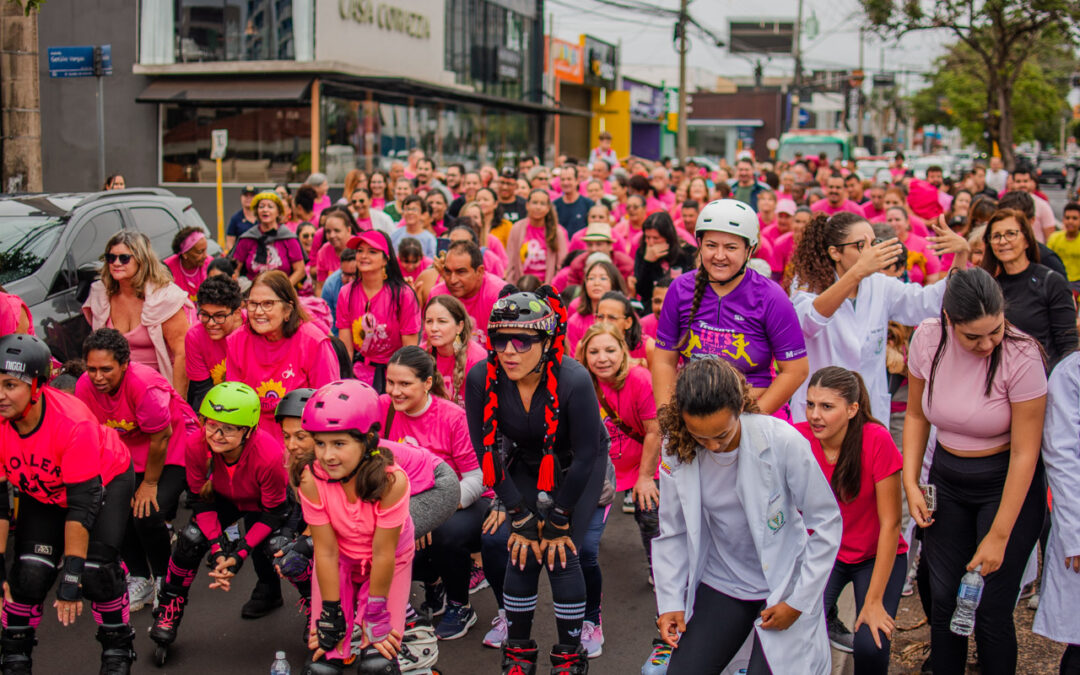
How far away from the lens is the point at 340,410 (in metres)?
4.12

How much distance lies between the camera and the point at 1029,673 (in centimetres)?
481

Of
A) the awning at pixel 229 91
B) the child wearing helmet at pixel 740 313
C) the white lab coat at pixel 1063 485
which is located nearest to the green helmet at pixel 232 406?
the child wearing helmet at pixel 740 313

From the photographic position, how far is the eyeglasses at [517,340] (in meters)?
4.32

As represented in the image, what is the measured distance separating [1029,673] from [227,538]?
4023mm

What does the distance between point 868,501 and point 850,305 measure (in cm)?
137

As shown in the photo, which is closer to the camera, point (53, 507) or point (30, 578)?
point (30, 578)

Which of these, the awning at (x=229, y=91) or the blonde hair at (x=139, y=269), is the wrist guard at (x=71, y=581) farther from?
the awning at (x=229, y=91)

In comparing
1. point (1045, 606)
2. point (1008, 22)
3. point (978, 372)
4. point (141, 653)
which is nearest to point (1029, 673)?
point (1045, 606)

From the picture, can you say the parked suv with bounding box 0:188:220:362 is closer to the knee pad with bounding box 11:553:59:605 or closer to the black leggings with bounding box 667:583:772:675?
the knee pad with bounding box 11:553:59:605

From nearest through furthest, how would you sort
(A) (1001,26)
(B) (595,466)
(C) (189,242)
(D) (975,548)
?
(D) (975,548) < (B) (595,466) < (C) (189,242) < (A) (1001,26)

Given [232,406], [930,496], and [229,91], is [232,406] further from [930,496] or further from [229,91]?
[229,91]

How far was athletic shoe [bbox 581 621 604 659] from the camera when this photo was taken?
5094 mm

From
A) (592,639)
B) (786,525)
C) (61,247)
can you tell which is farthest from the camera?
(61,247)

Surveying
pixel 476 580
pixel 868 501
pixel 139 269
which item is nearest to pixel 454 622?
pixel 476 580
